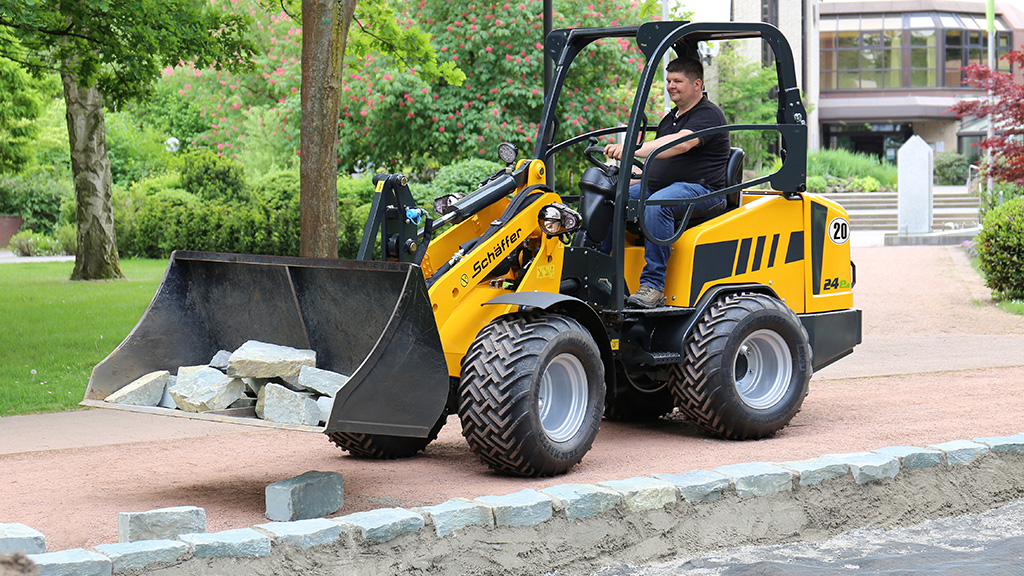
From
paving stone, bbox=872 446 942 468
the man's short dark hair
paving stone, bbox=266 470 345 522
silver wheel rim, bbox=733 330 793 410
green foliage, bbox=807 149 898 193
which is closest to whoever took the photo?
paving stone, bbox=266 470 345 522

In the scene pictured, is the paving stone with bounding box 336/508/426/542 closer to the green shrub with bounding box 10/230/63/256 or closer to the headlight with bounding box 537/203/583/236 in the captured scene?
the headlight with bounding box 537/203/583/236

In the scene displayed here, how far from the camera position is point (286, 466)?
704 cm

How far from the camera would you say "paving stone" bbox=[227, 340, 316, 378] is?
5.89m

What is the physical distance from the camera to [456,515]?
5105 millimetres

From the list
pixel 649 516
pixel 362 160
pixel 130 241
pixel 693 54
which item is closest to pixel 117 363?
pixel 649 516

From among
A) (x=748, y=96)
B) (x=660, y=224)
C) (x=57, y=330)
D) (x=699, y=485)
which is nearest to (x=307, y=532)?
(x=699, y=485)

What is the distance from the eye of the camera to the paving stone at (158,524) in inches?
191

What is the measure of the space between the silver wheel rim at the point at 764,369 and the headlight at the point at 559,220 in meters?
1.69

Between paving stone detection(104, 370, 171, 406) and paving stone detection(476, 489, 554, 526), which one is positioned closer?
paving stone detection(476, 489, 554, 526)

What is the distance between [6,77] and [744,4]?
3376cm

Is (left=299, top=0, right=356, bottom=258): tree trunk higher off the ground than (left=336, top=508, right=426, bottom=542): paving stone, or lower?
higher

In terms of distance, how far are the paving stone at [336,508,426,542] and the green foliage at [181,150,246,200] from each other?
80.3ft

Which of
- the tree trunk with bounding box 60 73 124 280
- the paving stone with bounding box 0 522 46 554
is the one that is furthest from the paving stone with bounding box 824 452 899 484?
the tree trunk with bounding box 60 73 124 280

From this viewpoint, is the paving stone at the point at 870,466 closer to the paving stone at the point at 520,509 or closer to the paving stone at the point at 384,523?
the paving stone at the point at 520,509
